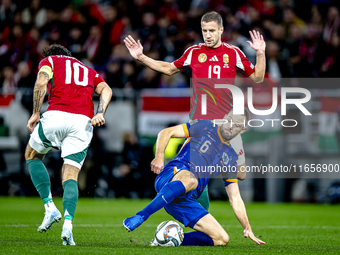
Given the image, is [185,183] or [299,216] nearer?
[185,183]

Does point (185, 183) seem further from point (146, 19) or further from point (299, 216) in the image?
point (146, 19)

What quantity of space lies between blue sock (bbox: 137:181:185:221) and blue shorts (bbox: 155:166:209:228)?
9.8 inches

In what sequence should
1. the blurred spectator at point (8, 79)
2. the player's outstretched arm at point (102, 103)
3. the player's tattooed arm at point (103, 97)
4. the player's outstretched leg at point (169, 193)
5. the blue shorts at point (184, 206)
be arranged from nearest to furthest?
the player's outstretched leg at point (169, 193) < the blue shorts at point (184, 206) < the player's outstretched arm at point (102, 103) < the player's tattooed arm at point (103, 97) < the blurred spectator at point (8, 79)

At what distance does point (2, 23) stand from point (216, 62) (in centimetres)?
1068

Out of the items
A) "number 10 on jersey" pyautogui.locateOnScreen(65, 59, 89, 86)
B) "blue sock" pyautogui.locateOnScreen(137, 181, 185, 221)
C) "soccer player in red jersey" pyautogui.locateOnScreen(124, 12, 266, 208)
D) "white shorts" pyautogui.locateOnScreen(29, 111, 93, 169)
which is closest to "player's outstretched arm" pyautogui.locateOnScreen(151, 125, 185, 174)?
"blue sock" pyautogui.locateOnScreen(137, 181, 185, 221)

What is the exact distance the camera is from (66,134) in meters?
6.28

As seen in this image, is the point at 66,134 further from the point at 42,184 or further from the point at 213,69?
the point at 213,69

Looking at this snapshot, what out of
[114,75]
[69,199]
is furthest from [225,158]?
[114,75]

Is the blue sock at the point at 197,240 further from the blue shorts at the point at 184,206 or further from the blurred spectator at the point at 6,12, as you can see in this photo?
the blurred spectator at the point at 6,12

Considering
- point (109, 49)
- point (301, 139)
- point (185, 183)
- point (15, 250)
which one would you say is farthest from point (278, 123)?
point (15, 250)

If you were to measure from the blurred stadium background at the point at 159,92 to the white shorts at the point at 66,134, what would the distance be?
536cm

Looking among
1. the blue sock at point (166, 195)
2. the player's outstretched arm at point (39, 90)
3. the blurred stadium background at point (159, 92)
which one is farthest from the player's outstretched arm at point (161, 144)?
the blurred stadium background at point (159, 92)

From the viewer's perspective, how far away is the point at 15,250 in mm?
5188

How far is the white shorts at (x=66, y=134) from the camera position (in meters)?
6.19
